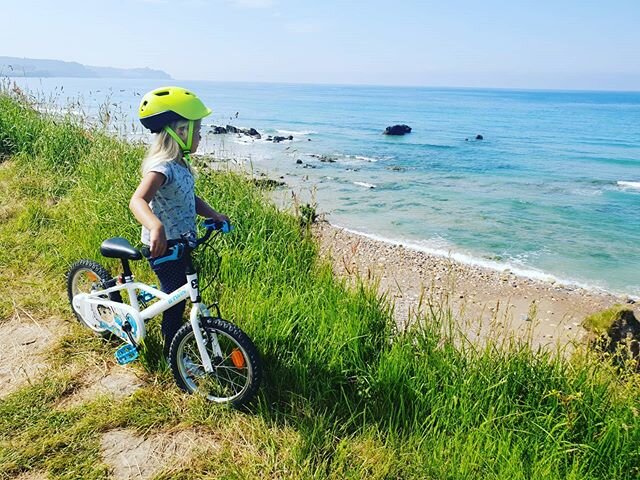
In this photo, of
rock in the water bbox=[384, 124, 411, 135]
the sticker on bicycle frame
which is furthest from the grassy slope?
rock in the water bbox=[384, 124, 411, 135]

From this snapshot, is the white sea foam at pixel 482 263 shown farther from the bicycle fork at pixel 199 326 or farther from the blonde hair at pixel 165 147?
the blonde hair at pixel 165 147

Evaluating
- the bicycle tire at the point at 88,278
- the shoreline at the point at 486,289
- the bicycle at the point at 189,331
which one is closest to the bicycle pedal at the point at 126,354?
the bicycle at the point at 189,331

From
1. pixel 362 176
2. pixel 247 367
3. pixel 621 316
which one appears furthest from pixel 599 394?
pixel 362 176

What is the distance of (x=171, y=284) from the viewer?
3.22 meters

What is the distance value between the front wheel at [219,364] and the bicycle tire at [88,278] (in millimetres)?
922

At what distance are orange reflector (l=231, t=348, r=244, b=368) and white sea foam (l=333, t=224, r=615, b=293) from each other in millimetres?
10476

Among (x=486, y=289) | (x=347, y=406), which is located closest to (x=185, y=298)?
(x=347, y=406)

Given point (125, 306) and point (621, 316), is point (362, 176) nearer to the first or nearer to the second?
point (621, 316)

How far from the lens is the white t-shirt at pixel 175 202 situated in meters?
2.93

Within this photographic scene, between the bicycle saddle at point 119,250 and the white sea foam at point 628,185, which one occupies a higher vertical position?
the bicycle saddle at point 119,250

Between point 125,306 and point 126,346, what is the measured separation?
300mm

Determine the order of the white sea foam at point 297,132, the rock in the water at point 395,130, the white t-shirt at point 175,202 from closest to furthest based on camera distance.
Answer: the white t-shirt at point 175,202
the white sea foam at point 297,132
the rock in the water at point 395,130

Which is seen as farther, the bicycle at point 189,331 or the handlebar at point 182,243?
the bicycle at point 189,331

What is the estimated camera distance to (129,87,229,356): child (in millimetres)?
2756
